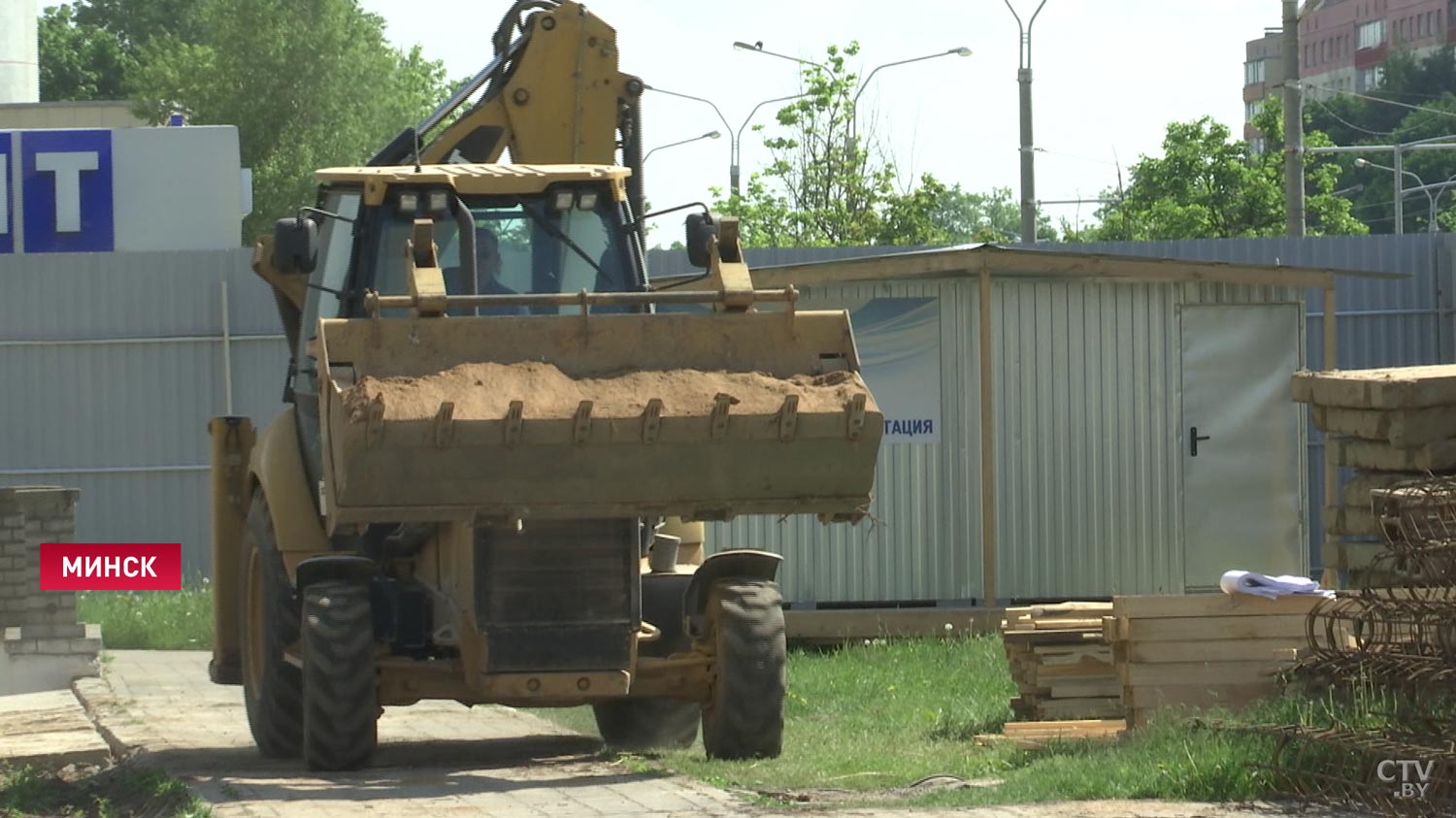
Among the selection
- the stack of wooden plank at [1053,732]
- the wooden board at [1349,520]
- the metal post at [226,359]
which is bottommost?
the stack of wooden plank at [1053,732]

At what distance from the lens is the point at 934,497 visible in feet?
53.7

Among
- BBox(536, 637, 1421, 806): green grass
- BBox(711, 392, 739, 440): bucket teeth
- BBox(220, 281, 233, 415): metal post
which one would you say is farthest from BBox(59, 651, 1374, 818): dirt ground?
BBox(220, 281, 233, 415): metal post

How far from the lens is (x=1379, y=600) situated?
911 cm

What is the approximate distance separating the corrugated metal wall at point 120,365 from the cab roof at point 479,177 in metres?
10.9

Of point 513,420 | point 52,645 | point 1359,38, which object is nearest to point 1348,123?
point 1359,38

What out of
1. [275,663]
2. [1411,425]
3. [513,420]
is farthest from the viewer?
[1411,425]

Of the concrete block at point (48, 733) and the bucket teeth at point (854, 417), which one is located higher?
the bucket teeth at point (854, 417)

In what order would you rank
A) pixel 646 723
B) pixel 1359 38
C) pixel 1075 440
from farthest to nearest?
pixel 1359 38, pixel 1075 440, pixel 646 723

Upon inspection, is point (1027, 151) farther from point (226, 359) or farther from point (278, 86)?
point (278, 86)

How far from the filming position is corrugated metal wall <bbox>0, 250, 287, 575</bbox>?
830 inches

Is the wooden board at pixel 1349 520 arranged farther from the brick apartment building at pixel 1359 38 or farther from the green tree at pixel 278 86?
the brick apartment building at pixel 1359 38

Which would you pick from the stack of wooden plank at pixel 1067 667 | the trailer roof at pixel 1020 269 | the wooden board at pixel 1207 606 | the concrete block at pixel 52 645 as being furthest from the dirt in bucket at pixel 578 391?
the concrete block at pixel 52 645

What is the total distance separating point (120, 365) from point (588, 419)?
13.5 metres

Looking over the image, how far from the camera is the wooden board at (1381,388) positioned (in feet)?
36.0
